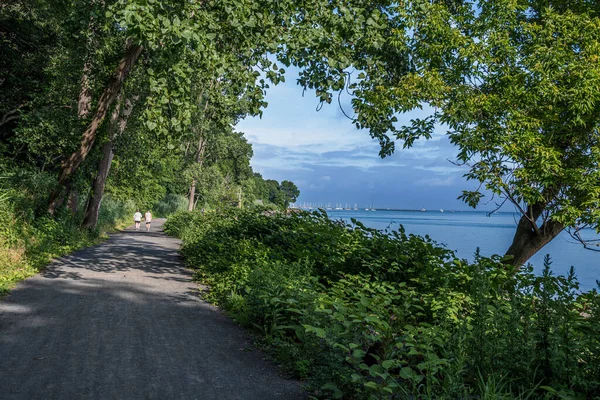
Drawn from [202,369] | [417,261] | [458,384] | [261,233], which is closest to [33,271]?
[261,233]

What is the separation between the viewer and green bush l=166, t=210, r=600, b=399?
3.72 meters

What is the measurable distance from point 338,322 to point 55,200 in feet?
48.0

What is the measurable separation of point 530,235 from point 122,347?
1159 cm

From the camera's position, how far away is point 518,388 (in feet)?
12.4

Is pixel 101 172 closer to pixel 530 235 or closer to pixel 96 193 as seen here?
pixel 96 193

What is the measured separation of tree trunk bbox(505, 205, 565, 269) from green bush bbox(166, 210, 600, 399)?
5.80 meters

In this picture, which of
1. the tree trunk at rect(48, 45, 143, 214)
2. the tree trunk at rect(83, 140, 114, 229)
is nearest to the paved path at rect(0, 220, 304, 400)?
the tree trunk at rect(48, 45, 143, 214)

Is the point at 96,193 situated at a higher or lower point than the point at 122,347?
higher

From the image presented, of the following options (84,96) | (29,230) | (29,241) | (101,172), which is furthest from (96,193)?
(29,241)

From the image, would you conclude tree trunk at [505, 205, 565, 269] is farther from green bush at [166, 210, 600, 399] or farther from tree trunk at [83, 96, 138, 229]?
tree trunk at [83, 96, 138, 229]

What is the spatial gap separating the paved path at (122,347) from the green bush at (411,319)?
1.59 ft

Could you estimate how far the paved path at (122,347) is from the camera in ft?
14.5

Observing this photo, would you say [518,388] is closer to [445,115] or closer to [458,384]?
[458,384]

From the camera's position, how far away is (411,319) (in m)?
6.26
